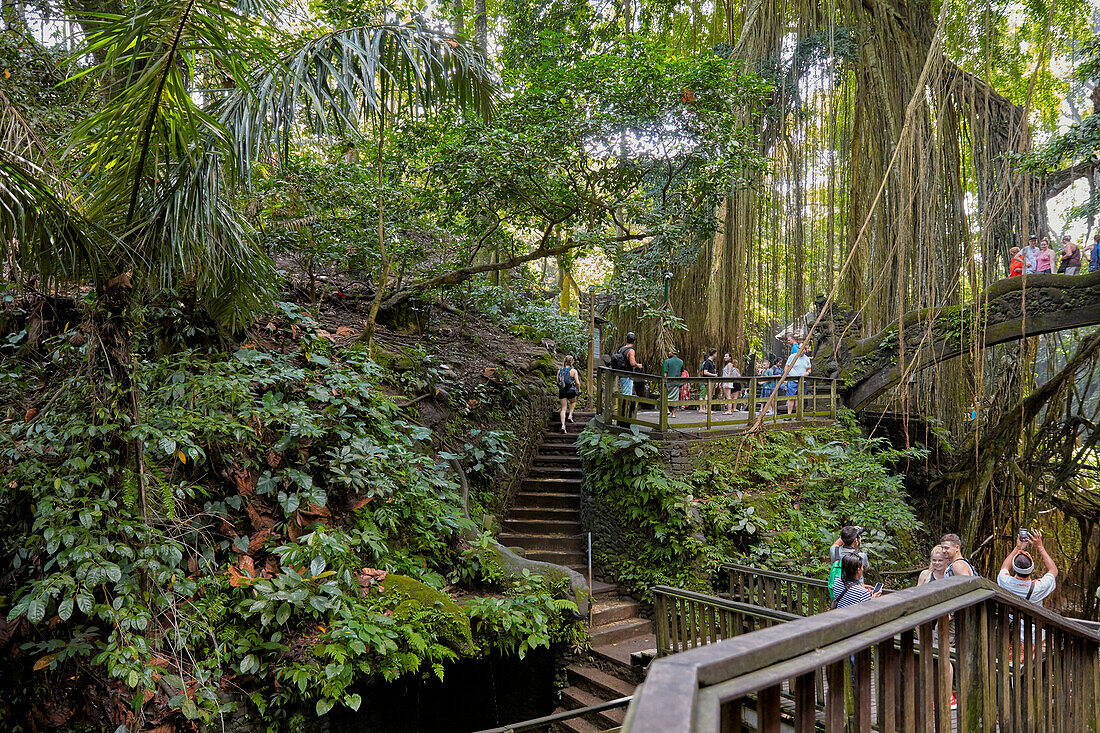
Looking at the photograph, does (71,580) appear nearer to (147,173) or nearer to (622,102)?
(147,173)

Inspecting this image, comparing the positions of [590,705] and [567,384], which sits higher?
[567,384]

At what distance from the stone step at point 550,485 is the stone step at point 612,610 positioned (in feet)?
6.26

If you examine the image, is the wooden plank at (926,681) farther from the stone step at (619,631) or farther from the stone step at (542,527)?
the stone step at (542,527)

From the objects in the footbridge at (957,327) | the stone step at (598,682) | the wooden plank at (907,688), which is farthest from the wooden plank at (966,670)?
the stone step at (598,682)

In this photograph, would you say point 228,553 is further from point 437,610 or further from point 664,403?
point 664,403

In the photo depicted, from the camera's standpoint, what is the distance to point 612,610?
759cm

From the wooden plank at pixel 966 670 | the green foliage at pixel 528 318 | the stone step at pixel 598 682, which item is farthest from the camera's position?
the green foliage at pixel 528 318

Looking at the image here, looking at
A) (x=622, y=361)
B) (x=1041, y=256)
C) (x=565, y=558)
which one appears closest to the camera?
(x=1041, y=256)

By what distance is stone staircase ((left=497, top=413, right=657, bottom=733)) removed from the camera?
6504 mm

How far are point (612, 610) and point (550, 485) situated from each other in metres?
2.36

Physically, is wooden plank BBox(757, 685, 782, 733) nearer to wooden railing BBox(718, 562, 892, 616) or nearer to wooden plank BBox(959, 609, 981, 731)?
wooden plank BBox(959, 609, 981, 731)

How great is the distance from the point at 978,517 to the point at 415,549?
753cm

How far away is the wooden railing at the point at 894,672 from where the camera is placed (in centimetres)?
87

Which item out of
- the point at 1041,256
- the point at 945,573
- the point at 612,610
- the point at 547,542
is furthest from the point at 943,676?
the point at 1041,256
